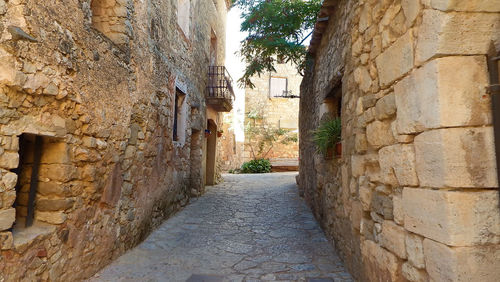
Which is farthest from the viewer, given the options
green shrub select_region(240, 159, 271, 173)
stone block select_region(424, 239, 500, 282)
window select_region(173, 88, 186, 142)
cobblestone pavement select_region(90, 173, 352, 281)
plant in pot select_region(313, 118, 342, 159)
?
green shrub select_region(240, 159, 271, 173)

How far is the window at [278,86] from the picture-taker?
1648 centimetres

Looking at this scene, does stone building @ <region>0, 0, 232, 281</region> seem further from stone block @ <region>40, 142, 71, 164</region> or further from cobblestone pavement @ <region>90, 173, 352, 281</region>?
cobblestone pavement @ <region>90, 173, 352, 281</region>

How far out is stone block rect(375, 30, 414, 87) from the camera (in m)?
1.67

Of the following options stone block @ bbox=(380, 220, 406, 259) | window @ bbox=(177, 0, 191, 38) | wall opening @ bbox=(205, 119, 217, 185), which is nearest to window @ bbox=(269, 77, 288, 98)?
wall opening @ bbox=(205, 119, 217, 185)

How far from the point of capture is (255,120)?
15.9 meters

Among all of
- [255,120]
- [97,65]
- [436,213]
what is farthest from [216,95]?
[255,120]

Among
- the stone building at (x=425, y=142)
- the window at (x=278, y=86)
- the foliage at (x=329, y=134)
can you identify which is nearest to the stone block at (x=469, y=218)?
the stone building at (x=425, y=142)

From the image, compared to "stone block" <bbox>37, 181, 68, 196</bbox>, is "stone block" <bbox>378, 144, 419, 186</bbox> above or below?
above

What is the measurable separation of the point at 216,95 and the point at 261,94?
346 inches

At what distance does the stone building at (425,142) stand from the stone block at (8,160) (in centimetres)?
245

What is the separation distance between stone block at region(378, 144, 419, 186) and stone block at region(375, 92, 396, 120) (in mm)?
219

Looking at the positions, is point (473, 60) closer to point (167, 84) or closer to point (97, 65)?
point (97, 65)

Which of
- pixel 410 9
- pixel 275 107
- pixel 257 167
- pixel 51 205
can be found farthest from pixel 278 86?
pixel 410 9

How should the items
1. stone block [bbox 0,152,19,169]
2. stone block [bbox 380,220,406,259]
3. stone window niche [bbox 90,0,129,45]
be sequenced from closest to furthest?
stone block [bbox 380,220,406,259] < stone block [bbox 0,152,19,169] < stone window niche [bbox 90,0,129,45]
